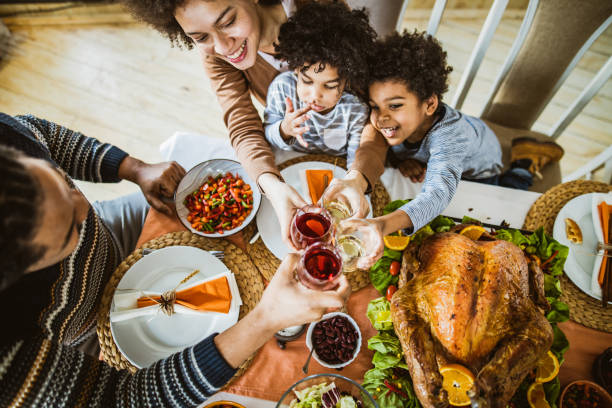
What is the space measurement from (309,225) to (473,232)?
0.63 m

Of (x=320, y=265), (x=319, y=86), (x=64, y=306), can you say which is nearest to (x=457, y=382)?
(x=320, y=265)

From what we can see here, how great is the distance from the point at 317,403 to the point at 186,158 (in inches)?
45.8

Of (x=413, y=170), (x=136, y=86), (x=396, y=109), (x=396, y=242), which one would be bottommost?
(x=136, y=86)

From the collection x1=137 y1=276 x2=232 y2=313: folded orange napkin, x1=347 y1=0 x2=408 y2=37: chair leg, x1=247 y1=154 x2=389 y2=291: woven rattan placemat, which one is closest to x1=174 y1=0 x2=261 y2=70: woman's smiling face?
x1=347 y1=0 x2=408 y2=37: chair leg

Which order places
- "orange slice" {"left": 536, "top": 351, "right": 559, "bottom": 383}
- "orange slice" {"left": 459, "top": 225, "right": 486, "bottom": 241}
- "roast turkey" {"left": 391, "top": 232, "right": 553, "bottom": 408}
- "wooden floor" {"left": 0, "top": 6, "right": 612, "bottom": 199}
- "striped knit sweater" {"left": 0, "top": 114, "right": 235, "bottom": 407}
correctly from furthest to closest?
1. "wooden floor" {"left": 0, "top": 6, "right": 612, "bottom": 199}
2. "orange slice" {"left": 459, "top": 225, "right": 486, "bottom": 241}
3. "orange slice" {"left": 536, "top": 351, "right": 559, "bottom": 383}
4. "roast turkey" {"left": 391, "top": 232, "right": 553, "bottom": 408}
5. "striped knit sweater" {"left": 0, "top": 114, "right": 235, "bottom": 407}

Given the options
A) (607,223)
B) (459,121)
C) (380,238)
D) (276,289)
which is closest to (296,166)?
(380,238)

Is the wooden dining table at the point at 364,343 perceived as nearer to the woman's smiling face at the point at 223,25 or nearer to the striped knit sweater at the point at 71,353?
the striped knit sweater at the point at 71,353

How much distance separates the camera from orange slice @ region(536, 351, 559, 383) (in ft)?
3.41

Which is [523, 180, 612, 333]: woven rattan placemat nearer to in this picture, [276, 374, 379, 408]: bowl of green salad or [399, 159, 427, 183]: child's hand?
[399, 159, 427, 183]: child's hand

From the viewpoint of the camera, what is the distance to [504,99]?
186 cm

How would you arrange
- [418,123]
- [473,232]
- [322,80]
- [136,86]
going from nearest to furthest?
[473,232], [322,80], [418,123], [136,86]

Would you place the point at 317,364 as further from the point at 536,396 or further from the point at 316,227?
the point at 536,396

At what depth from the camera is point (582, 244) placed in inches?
50.8

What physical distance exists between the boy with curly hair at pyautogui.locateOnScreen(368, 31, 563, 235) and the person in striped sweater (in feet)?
1.86
